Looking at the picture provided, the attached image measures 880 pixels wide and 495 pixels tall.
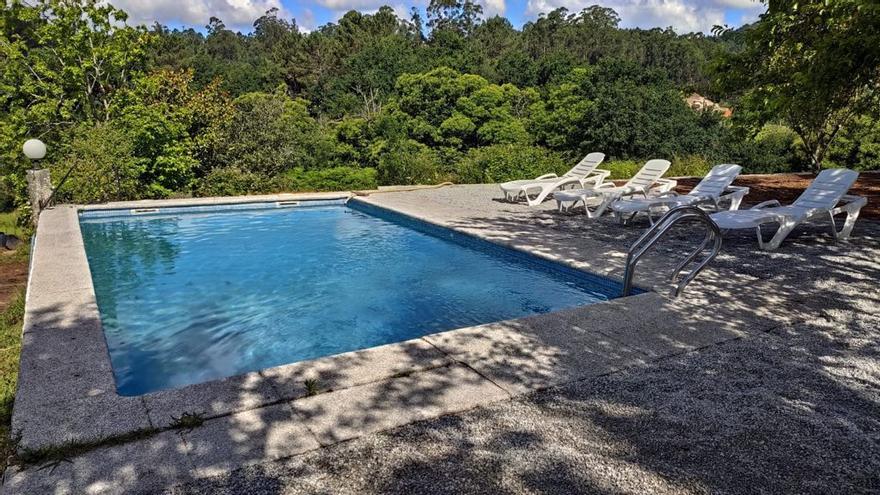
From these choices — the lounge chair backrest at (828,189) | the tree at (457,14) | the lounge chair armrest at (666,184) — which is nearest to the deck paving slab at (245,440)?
the lounge chair backrest at (828,189)

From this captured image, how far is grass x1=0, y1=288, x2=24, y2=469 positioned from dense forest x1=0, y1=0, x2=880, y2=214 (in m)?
6.02

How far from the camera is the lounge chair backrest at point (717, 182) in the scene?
31.3ft

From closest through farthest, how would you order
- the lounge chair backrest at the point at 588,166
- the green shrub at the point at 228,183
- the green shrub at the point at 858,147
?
the lounge chair backrest at the point at 588,166, the green shrub at the point at 228,183, the green shrub at the point at 858,147

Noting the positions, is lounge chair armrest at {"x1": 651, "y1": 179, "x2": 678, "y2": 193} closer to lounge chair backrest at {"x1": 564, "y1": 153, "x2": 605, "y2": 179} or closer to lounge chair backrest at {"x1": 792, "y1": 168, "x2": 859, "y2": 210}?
lounge chair backrest at {"x1": 564, "y1": 153, "x2": 605, "y2": 179}

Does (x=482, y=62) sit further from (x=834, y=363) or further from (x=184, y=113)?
(x=834, y=363)

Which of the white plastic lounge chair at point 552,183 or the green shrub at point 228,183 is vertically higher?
the white plastic lounge chair at point 552,183

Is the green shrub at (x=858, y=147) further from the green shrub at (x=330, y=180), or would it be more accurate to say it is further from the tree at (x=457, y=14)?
the tree at (x=457, y=14)

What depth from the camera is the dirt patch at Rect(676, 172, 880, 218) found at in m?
10.5

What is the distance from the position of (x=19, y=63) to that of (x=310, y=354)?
13.3 metres

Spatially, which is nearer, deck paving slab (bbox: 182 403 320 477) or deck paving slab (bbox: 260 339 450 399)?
deck paving slab (bbox: 182 403 320 477)

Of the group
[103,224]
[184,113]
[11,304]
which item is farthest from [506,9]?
[11,304]

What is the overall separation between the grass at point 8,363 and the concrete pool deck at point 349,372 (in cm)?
9

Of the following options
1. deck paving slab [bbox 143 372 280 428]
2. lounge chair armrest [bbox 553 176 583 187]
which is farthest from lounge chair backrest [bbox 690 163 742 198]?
deck paving slab [bbox 143 372 280 428]

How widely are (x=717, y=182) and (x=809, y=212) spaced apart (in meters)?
2.48
